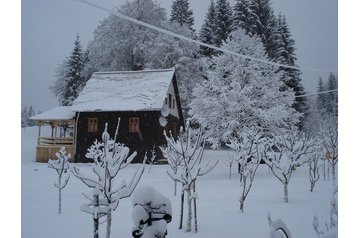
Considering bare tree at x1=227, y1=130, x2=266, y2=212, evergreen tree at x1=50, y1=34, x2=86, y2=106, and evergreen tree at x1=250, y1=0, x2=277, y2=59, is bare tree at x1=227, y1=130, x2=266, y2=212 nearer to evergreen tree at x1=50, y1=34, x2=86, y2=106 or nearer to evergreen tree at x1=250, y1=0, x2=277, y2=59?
evergreen tree at x1=250, y1=0, x2=277, y2=59

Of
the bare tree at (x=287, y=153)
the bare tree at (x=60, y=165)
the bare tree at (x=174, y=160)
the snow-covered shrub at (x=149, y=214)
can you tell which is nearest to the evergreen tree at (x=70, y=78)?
the bare tree at (x=60, y=165)

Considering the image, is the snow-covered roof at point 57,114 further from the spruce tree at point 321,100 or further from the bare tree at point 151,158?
the spruce tree at point 321,100

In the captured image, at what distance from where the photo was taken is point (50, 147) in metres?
3.71

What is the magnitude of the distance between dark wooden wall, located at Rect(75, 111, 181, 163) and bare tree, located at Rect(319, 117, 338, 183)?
1.51m

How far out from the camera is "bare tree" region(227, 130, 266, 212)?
3771 mm

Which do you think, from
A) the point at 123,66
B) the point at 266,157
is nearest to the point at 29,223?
the point at 123,66

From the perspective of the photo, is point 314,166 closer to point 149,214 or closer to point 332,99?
point 332,99

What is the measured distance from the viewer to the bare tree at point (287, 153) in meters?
3.87

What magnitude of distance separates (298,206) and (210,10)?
217 cm

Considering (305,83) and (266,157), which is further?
(266,157)

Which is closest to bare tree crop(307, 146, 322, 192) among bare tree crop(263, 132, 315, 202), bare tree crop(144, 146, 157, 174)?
bare tree crop(263, 132, 315, 202)

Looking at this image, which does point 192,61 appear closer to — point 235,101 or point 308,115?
point 235,101

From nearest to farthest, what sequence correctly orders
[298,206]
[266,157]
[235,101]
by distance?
[298,206] < [266,157] < [235,101]
